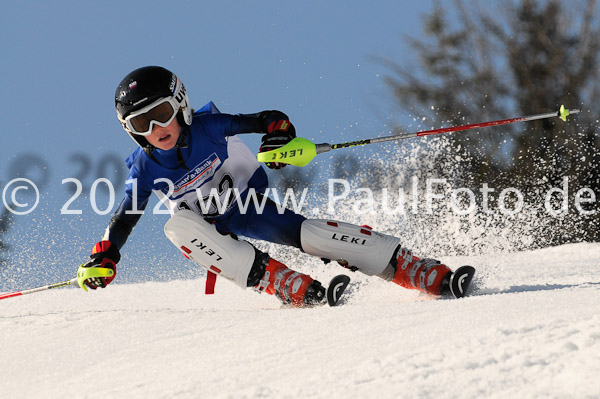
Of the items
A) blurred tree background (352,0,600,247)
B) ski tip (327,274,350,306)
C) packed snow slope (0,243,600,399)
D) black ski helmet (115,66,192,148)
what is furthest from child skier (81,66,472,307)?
blurred tree background (352,0,600,247)

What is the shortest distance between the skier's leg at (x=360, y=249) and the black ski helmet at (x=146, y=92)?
38.0 inches

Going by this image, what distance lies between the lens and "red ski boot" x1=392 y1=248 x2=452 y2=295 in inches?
146

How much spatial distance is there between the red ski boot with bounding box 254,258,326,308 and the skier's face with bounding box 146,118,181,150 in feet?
2.86

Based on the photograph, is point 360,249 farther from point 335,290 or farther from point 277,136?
point 277,136

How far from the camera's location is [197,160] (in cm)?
371

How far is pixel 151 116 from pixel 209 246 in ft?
2.52

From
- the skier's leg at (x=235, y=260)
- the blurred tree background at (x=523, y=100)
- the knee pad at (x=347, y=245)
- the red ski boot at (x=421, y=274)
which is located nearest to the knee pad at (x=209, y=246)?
the skier's leg at (x=235, y=260)

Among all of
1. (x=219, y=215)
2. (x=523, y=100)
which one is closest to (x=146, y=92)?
(x=219, y=215)

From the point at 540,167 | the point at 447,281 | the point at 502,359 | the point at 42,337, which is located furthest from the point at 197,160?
the point at 540,167

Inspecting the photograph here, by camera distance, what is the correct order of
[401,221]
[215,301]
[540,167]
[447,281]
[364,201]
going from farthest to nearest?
[540,167], [401,221], [364,201], [215,301], [447,281]

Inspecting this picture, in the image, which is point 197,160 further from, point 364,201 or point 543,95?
point 543,95

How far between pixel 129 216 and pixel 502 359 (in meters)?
2.58

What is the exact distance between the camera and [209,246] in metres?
3.55

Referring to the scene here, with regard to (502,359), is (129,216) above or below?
above
